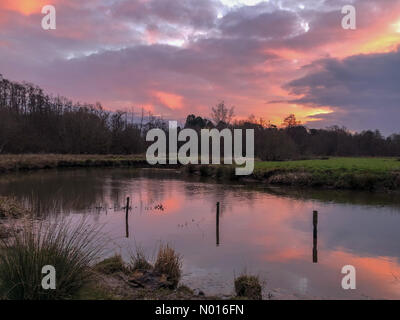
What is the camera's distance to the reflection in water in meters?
8.65

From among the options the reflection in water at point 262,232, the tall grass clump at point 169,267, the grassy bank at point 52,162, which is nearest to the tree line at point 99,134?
the grassy bank at point 52,162

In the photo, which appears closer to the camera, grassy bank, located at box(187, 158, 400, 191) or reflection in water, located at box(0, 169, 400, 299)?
reflection in water, located at box(0, 169, 400, 299)

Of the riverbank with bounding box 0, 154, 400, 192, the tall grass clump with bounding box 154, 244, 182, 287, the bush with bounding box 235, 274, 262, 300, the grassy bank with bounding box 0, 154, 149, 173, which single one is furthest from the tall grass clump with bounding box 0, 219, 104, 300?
the grassy bank with bounding box 0, 154, 149, 173

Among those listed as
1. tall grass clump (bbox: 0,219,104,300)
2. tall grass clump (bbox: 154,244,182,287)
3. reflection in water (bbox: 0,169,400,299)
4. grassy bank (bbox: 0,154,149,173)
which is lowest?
reflection in water (bbox: 0,169,400,299)

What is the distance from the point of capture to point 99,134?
6494cm

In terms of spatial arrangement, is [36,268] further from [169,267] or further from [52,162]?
[52,162]

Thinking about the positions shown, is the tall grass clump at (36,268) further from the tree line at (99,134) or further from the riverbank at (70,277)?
the tree line at (99,134)

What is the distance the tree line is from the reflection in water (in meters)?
28.8

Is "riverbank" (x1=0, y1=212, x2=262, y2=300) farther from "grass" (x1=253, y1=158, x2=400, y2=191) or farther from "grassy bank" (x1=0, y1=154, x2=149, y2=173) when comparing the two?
"grassy bank" (x1=0, y1=154, x2=149, y2=173)

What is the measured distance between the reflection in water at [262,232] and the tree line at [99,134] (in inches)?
1136

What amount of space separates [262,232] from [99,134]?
183 ft

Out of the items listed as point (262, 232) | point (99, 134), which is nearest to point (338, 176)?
point (262, 232)

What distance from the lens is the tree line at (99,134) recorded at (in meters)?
52.1
